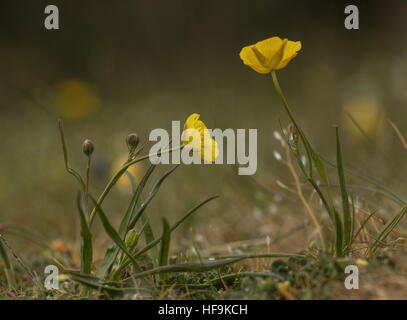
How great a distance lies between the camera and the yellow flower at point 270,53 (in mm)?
1395

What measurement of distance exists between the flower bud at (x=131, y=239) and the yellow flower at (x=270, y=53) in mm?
427

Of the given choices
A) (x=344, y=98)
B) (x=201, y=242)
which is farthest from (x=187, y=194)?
(x=344, y=98)

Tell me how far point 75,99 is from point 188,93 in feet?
2.70

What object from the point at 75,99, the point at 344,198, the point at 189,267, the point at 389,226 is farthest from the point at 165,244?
the point at 75,99

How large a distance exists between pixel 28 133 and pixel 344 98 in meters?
2.07

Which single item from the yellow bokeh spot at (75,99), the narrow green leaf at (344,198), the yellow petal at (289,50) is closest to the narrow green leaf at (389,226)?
the narrow green leaf at (344,198)

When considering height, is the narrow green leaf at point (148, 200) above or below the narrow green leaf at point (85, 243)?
above

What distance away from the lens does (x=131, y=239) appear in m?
1.46

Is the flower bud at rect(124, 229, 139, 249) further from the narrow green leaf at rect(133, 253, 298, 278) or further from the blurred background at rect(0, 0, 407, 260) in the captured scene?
the blurred background at rect(0, 0, 407, 260)

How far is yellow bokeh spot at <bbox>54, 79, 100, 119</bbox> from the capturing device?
4840mm

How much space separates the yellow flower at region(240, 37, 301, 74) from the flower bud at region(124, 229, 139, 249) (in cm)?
43

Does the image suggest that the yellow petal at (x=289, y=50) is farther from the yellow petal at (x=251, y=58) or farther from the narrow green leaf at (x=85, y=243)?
the narrow green leaf at (x=85, y=243)

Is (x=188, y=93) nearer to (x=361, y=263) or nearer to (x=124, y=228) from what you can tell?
(x=124, y=228)

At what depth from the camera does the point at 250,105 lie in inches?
190
